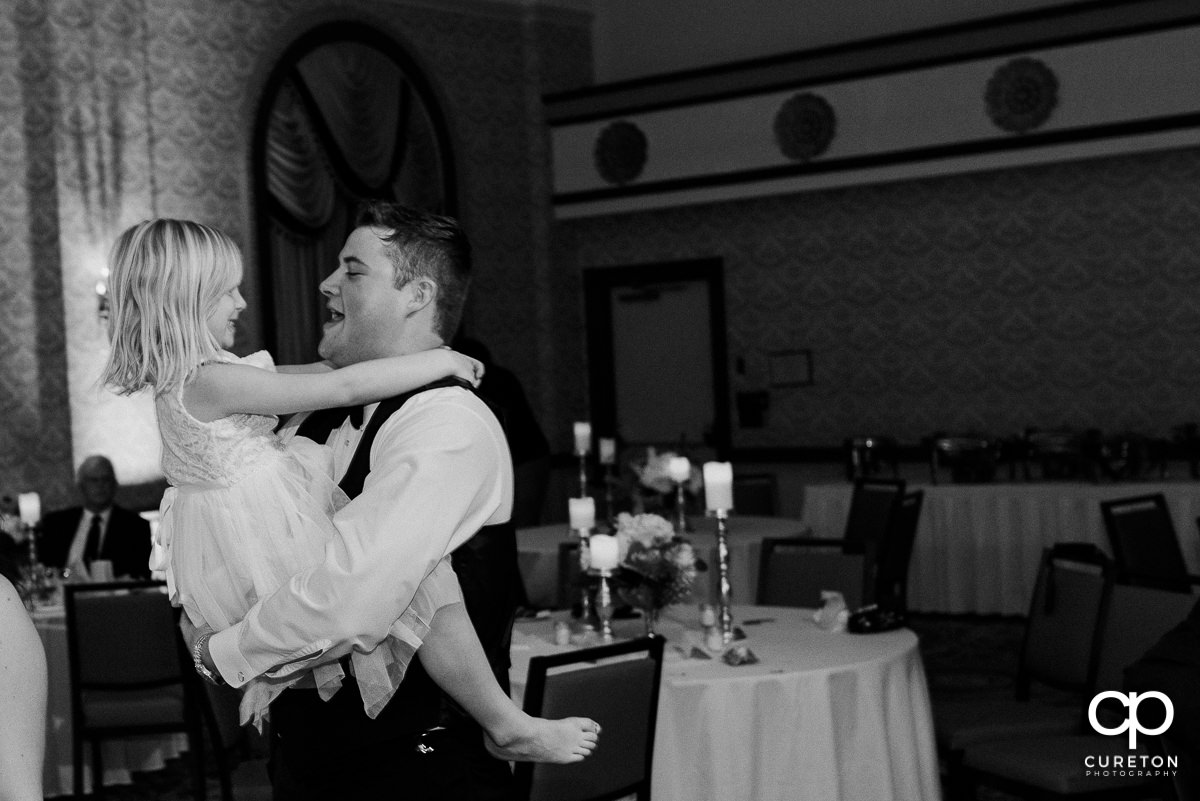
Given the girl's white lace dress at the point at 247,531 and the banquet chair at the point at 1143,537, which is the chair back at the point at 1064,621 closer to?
the banquet chair at the point at 1143,537

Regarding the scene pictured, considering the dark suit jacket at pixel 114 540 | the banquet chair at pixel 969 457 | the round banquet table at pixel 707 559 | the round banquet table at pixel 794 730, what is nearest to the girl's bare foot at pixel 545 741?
the round banquet table at pixel 794 730

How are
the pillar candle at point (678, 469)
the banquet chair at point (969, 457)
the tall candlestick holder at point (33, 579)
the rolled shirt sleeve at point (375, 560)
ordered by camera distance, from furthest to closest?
1. the banquet chair at point (969, 457)
2. the pillar candle at point (678, 469)
3. the tall candlestick holder at point (33, 579)
4. the rolled shirt sleeve at point (375, 560)

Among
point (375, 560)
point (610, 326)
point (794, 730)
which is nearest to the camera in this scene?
point (375, 560)

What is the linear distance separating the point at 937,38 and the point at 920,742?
6.26m

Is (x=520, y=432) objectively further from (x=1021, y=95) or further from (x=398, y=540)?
(x=398, y=540)

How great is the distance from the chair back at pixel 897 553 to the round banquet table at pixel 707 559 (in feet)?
1.39

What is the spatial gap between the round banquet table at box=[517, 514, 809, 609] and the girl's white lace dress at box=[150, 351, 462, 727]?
4.02 metres

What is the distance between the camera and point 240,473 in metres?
2.10

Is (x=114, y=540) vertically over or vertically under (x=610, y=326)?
under

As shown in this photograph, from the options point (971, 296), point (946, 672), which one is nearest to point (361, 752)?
point (946, 672)

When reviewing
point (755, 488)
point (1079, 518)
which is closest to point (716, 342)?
point (755, 488)

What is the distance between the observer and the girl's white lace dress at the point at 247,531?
1.96 metres

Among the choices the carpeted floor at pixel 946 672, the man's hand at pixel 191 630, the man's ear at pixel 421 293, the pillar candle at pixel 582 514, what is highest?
the man's ear at pixel 421 293

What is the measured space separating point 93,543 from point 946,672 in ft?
13.1
